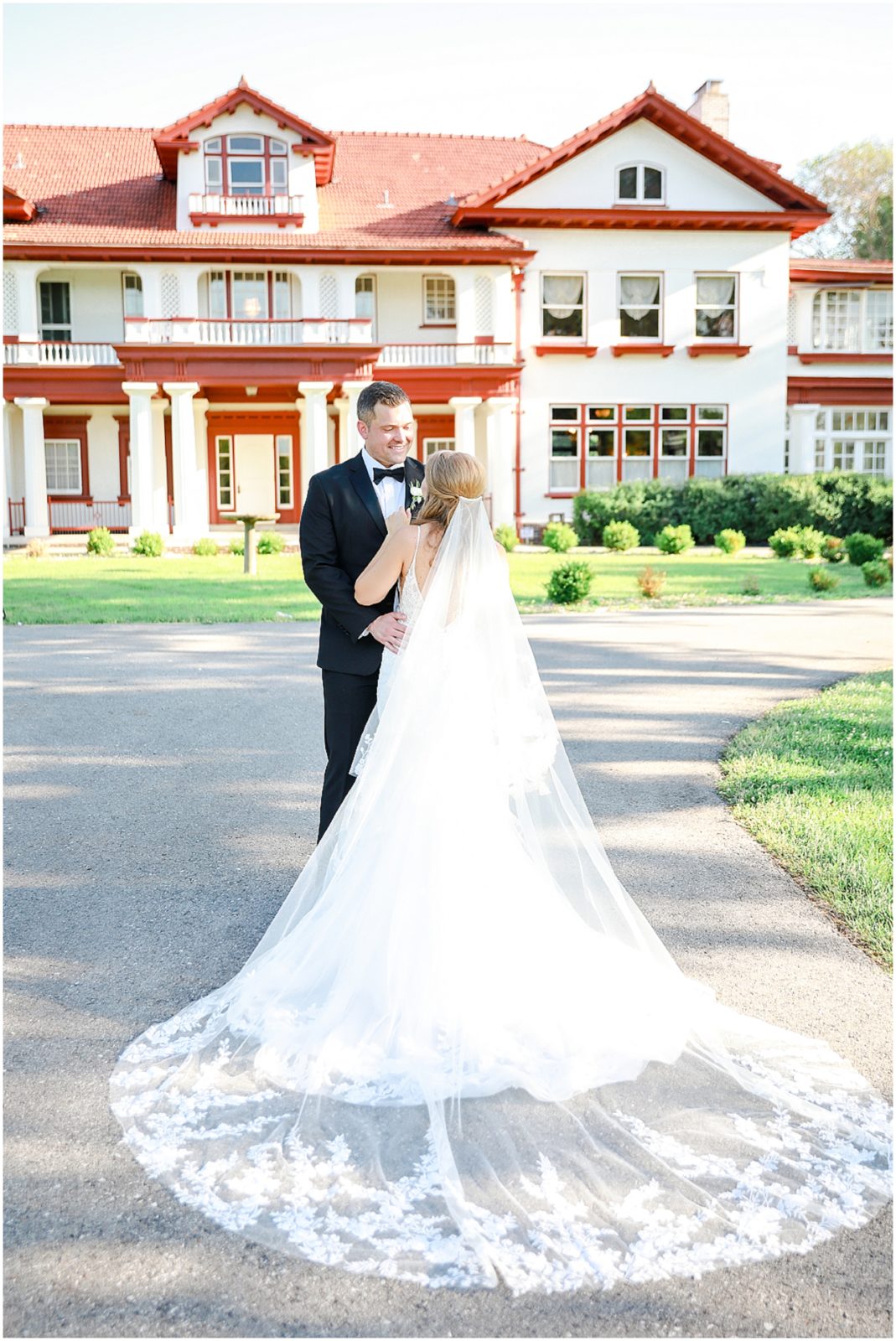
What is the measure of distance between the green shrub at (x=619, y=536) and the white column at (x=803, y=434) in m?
10.6

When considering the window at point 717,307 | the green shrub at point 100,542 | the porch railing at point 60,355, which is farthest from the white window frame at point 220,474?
the window at point 717,307

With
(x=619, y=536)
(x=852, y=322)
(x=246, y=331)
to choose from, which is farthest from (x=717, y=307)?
(x=246, y=331)

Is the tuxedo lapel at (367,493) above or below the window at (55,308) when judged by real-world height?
below

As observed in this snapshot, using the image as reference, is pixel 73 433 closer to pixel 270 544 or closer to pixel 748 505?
pixel 270 544

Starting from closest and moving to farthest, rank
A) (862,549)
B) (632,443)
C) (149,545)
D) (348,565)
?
1. (348,565)
2. (862,549)
3. (149,545)
4. (632,443)

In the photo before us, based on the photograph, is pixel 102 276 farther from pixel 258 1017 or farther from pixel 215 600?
pixel 258 1017

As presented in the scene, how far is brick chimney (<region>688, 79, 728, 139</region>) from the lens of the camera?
3569 centimetres

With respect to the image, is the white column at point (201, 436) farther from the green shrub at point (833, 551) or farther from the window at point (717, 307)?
the green shrub at point (833, 551)

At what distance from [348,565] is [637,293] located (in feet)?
97.0

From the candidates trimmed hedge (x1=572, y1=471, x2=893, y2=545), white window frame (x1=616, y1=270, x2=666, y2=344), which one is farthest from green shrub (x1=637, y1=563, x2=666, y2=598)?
white window frame (x1=616, y1=270, x2=666, y2=344)

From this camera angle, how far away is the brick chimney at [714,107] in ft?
117

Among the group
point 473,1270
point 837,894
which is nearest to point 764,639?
point 837,894

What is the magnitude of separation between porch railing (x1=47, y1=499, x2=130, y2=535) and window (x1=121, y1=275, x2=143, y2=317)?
4.98 m

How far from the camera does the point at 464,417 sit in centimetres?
3084
